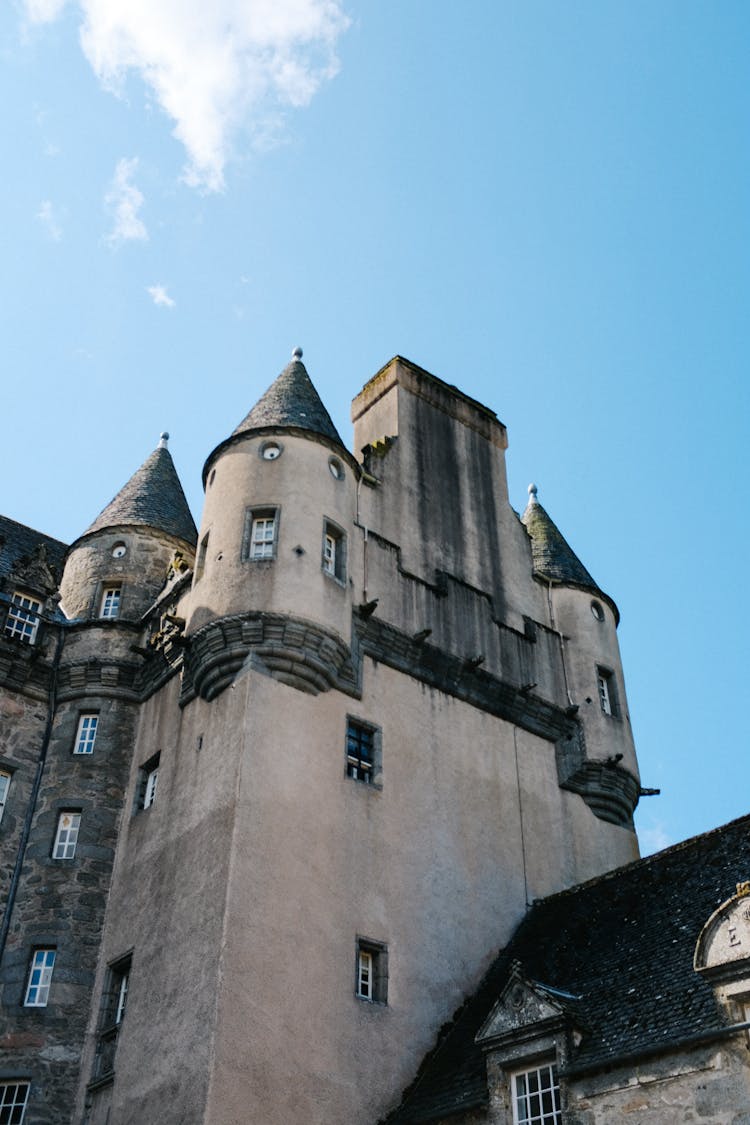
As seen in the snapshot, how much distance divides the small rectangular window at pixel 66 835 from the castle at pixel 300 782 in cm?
15

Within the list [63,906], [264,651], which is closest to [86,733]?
[63,906]

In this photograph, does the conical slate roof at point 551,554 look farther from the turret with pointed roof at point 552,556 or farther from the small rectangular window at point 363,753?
the small rectangular window at point 363,753

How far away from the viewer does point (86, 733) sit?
24734 mm

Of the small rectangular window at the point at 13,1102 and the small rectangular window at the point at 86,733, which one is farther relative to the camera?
the small rectangular window at the point at 86,733

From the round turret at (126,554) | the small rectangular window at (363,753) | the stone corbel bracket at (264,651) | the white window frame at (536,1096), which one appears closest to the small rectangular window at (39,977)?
the stone corbel bracket at (264,651)

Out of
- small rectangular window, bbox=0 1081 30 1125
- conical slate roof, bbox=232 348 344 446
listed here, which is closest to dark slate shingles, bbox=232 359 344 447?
conical slate roof, bbox=232 348 344 446

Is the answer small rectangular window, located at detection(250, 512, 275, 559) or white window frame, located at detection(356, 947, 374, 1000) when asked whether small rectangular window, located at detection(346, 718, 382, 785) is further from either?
small rectangular window, located at detection(250, 512, 275, 559)

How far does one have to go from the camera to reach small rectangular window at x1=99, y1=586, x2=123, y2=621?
2717 centimetres

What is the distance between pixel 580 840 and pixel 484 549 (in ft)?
24.1

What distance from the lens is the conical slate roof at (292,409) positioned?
25.2m

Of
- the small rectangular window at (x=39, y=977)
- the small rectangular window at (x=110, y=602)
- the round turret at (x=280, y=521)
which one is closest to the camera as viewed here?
the small rectangular window at (x=39, y=977)

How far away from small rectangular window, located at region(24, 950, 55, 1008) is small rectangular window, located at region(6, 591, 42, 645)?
6.74 m

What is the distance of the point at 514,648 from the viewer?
88.4ft

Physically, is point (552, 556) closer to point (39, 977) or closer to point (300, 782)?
point (300, 782)
